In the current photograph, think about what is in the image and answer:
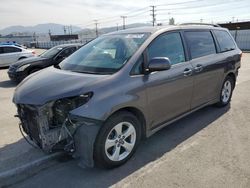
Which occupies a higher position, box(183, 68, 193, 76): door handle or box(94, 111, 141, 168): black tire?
box(183, 68, 193, 76): door handle

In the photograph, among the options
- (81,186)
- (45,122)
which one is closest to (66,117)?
(45,122)

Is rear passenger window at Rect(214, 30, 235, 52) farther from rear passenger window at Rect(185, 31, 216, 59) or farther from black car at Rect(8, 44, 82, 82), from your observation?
black car at Rect(8, 44, 82, 82)

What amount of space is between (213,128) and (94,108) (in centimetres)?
264

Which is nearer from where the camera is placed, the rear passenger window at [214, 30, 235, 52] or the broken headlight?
the broken headlight

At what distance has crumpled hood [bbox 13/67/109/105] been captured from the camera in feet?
10.2

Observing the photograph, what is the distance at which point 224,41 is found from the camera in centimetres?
586

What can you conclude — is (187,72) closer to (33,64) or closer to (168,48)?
(168,48)

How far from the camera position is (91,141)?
315 cm

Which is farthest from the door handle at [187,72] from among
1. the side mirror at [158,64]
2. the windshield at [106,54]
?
the windshield at [106,54]

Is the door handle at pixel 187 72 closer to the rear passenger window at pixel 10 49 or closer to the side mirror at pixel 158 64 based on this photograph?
the side mirror at pixel 158 64

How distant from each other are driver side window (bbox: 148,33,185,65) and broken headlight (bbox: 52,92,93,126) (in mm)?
1225

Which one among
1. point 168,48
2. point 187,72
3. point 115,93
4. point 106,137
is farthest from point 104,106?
point 187,72

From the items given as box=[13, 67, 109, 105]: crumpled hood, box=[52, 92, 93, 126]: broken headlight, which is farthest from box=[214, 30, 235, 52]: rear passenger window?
box=[52, 92, 93, 126]: broken headlight

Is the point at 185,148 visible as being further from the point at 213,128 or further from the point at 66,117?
the point at 66,117
